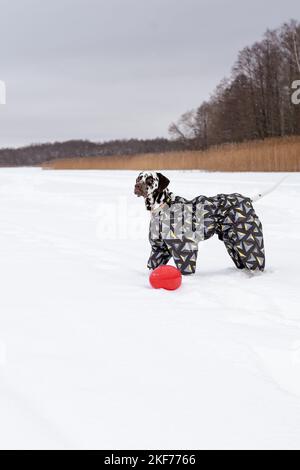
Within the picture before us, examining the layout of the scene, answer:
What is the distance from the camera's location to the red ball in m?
4.28

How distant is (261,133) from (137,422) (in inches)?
1862

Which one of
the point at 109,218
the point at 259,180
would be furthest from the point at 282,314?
the point at 259,180

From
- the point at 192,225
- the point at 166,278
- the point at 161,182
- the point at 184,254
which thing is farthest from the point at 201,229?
the point at 166,278

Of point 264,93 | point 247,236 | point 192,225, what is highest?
point 264,93

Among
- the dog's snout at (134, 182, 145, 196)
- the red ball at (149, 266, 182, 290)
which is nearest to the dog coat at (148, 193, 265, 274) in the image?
the dog's snout at (134, 182, 145, 196)

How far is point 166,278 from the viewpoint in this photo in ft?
14.0

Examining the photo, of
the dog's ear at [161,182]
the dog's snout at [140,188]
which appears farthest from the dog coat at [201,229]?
the dog's snout at [140,188]

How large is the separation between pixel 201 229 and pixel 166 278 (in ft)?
2.69

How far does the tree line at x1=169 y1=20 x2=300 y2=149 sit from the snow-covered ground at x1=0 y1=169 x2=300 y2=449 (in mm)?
39578

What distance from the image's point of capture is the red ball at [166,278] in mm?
4277

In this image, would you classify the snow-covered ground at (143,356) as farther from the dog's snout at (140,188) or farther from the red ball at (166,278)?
the dog's snout at (140,188)

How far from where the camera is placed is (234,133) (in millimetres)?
50969

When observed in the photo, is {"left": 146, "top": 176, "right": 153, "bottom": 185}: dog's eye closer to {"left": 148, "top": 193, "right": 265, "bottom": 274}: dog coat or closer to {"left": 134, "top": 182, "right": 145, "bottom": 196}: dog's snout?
{"left": 134, "top": 182, "right": 145, "bottom": 196}: dog's snout

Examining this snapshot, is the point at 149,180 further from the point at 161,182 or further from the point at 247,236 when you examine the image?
the point at 247,236
